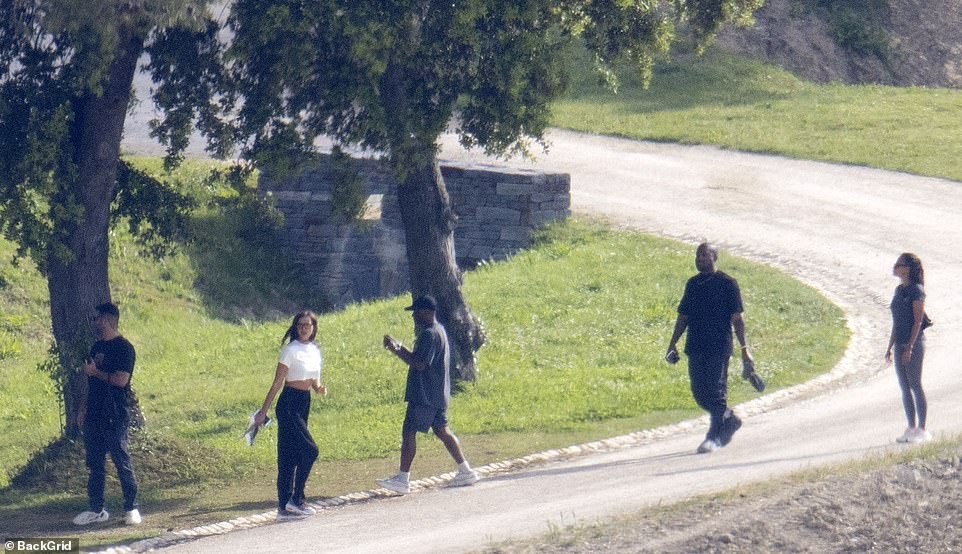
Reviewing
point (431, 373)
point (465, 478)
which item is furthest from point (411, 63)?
point (465, 478)

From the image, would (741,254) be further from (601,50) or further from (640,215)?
(601,50)

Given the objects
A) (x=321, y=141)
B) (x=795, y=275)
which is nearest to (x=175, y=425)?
(x=795, y=275)

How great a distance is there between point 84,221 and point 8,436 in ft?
13.9

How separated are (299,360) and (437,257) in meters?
4.66

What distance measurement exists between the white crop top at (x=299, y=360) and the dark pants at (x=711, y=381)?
312cm

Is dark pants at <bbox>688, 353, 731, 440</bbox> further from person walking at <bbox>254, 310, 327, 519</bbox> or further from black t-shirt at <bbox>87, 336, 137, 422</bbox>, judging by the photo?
black t-shirt at <bbox>87, 336, 137, 422</bbox>

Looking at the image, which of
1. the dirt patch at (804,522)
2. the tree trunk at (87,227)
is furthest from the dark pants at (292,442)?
the tree trunk at (87,227)

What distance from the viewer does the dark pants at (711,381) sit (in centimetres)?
1045

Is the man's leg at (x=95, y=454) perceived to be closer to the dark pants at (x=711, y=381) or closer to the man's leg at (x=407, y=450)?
the man's leg at (x=407, y=450)

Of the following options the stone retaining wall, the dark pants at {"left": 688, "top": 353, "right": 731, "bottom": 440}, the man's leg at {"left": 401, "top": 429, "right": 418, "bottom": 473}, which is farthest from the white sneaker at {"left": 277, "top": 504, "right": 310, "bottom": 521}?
the stone retaining wall

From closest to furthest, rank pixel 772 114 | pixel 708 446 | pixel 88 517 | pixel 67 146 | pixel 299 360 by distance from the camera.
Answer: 1. pixel 299 360
2. pixel 88 517
3. pixel 708 446
4. pixel 67 146
5. pixel 772 114

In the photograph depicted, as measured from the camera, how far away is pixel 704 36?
A: 44.3 ft

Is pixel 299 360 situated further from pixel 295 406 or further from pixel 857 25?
pixel 857 25

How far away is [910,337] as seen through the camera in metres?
10.5
